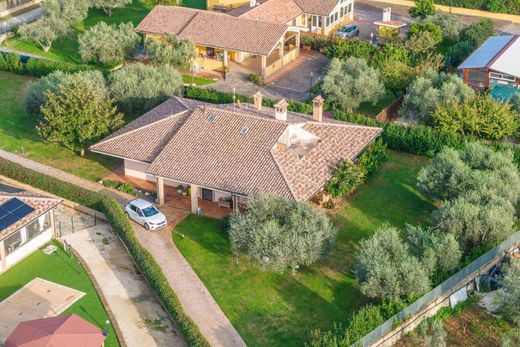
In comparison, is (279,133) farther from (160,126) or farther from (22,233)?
(22,233)

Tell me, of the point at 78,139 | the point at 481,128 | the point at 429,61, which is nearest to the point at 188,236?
the point at 78,139

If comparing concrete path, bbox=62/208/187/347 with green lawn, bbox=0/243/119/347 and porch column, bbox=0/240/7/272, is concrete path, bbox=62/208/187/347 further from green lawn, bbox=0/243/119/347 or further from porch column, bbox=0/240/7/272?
porch column, bbox=0/240/7/272

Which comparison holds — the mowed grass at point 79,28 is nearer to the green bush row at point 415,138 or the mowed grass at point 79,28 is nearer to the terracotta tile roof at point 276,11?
the terracotta tile roof at point 276,11

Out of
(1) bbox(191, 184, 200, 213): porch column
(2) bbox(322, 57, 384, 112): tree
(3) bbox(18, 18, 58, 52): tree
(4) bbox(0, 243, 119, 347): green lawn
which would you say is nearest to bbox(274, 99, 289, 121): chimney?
(1) bbox(191, 184, 200, 213): porch column

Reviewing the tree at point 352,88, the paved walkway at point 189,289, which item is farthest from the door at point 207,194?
the tree at point 352,88

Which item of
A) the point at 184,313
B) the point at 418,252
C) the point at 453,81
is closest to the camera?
the point at 184,313
